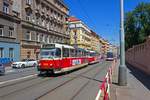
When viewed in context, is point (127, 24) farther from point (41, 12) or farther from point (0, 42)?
point (0, 42)

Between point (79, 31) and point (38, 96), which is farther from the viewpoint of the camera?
point (79, 31)

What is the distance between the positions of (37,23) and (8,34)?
12.8 m

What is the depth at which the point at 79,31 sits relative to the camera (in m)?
97.0

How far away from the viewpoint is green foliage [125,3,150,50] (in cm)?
6003

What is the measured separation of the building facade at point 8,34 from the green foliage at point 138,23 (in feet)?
90.6

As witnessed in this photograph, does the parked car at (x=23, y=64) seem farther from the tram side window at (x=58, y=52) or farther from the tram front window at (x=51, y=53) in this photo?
the tram side window at (x=58, y=52)

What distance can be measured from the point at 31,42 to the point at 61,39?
21.5 m

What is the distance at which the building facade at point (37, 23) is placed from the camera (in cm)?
4772

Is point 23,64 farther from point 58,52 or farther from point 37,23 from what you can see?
point 58,52

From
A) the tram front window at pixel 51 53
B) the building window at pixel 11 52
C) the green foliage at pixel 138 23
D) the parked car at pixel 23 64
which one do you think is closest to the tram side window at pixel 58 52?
the tram front window at pixel 51 53

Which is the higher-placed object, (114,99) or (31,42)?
(31,42)

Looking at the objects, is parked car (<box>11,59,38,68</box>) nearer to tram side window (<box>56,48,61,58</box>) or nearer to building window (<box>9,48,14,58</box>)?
building window (<box>9,48,14,58</box>)

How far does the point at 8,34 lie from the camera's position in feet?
141

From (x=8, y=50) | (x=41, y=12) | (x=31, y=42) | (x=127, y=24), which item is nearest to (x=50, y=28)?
(x=41, y=12)
